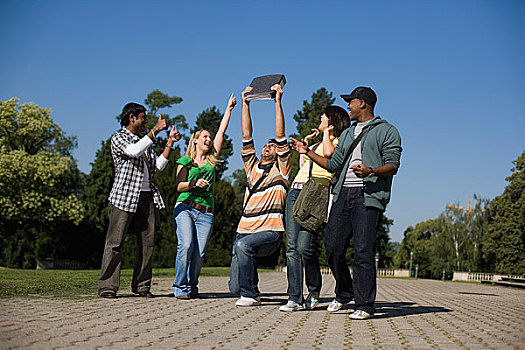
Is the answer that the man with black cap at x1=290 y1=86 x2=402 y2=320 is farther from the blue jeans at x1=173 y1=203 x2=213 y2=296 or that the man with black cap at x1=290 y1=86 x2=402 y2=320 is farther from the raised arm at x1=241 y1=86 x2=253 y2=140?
the blue jeans at x1=173 y1=203 x2=213 y2=296

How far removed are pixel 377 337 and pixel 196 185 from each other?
3934mm

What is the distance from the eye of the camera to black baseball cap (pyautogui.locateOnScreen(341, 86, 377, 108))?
23.4 feet

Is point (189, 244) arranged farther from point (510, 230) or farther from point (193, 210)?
point (510, 230)

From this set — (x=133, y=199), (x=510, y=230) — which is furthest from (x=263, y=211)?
(x=510, y=230)

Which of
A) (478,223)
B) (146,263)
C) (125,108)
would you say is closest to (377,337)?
(146,263)

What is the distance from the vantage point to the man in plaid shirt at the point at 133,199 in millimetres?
8086

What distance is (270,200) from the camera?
799 cm

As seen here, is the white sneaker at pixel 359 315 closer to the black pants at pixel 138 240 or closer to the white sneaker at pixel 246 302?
the white sneaker at pixel 246 302

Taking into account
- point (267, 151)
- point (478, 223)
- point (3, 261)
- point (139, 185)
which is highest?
point (478, 223)

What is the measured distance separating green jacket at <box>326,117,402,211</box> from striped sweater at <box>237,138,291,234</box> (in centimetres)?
104

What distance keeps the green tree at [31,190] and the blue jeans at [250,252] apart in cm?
3444

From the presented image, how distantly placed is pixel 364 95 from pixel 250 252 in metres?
2.42

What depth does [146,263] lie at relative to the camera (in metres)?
8.52

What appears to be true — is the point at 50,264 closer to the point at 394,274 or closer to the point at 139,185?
the point at 394,274
